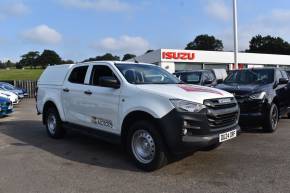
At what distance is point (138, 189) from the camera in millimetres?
5316

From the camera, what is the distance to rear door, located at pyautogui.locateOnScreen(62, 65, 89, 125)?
310 inches

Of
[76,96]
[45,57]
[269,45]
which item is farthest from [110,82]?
[45,57]

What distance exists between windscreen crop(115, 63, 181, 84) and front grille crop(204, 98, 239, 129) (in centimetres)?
138

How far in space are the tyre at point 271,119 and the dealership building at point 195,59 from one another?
1138 inches

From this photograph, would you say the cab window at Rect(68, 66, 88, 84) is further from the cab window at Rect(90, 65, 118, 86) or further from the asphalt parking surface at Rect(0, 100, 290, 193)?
the asphalt parking surface at Rect(0, 100, 290, 193)

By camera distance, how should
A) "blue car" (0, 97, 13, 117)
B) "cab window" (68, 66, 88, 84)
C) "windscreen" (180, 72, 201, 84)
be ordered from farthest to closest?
"windscreen" (180, 72, 201, 84), "blue car" (0, 97, 13, 117), "cab window" (68, 66, 88, 84)

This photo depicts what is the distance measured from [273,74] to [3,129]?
27.3 feet

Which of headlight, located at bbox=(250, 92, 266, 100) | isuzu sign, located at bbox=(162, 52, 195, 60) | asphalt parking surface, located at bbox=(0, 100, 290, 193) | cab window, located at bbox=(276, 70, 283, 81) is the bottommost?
asphalt parking surface, located at bbox=(0, 100, 290, 193)

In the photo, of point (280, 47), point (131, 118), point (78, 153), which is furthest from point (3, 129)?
point (280, 47)

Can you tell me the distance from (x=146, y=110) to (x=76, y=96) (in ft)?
8.31

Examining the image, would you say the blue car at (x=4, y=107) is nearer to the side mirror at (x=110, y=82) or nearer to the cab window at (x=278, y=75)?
the side mirror at (x=110, y=82)

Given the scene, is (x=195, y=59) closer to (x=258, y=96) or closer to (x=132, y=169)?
(x=258, y=96)

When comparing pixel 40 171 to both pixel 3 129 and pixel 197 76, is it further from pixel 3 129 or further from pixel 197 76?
pixel 197 76

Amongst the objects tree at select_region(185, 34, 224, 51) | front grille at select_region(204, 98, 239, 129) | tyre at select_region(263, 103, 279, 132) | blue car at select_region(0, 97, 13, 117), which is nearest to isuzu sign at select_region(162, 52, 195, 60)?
blue car at select_region(0, 97, 13, 117)
